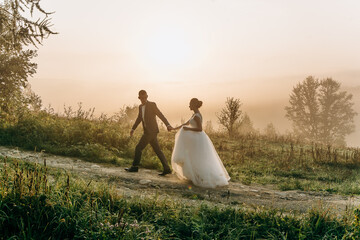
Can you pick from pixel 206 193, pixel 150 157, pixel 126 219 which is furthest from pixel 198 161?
pixel 150 157

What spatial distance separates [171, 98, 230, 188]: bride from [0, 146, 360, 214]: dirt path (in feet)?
0.82

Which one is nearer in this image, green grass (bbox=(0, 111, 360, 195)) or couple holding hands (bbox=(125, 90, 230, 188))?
couple holding hands (bbox=(125, 90, 230, 188))

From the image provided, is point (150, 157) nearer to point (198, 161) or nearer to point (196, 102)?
point (198, 161)

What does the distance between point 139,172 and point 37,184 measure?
16.8 ft

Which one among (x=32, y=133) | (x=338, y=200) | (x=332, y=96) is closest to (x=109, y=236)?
(x=338, y=200)

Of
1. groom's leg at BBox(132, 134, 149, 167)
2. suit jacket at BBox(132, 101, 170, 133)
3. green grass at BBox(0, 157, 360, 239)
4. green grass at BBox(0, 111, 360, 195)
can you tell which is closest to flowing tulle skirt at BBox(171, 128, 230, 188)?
suit jacket at BBox(132, 101, 170, 133)

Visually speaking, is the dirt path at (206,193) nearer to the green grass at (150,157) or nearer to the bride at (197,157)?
the bride at (197,157)

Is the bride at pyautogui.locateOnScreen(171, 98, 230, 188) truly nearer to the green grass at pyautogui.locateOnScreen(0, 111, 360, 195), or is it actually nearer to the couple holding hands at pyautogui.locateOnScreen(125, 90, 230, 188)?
the couple holding hands at pyautogui.locateOnScreen(125, 90, 230, 188)

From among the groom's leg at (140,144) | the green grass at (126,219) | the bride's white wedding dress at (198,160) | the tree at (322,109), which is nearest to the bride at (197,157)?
the bride's white wedding dress at (198,160)

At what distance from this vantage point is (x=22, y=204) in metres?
4.31

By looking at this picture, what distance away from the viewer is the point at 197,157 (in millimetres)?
A: 7992

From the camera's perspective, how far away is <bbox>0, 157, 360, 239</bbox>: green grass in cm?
412

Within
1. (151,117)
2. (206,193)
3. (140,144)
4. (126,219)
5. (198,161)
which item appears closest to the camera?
(126,219)

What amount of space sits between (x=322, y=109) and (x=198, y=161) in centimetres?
4590
